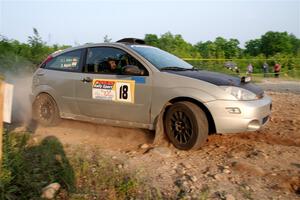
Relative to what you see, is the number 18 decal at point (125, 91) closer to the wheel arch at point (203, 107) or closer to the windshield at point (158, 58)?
the windshield at point (158, 58)

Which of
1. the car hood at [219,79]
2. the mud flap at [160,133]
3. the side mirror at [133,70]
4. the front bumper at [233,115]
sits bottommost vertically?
the mud flap at [160,133]

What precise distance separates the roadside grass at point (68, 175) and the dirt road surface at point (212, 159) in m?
0.21

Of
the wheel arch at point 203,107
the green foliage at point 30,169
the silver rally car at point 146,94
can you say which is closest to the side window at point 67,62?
the silver rally car at point 146,94

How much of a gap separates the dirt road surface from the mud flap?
0.11 m

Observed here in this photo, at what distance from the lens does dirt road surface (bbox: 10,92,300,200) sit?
4238 mm

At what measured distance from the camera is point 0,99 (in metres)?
3.87

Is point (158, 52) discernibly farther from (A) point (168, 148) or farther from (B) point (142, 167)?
(B) point (142, 167)

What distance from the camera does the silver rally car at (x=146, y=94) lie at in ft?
18.3

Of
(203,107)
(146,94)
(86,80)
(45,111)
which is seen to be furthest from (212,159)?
(45,111)

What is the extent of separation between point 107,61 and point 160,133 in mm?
1597

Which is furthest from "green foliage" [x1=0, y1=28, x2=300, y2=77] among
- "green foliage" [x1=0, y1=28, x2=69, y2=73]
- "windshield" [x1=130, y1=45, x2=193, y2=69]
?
"windshield" [x1=130, y1=45, x2=193, y2=69]

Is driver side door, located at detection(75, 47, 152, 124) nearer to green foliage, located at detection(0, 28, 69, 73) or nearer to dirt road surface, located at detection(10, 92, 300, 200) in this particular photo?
dirt road surface, located at detection(10, 92, 300, 200)

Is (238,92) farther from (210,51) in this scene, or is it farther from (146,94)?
(210,51)

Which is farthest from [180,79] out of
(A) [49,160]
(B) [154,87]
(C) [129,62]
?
(A) [49,160]
